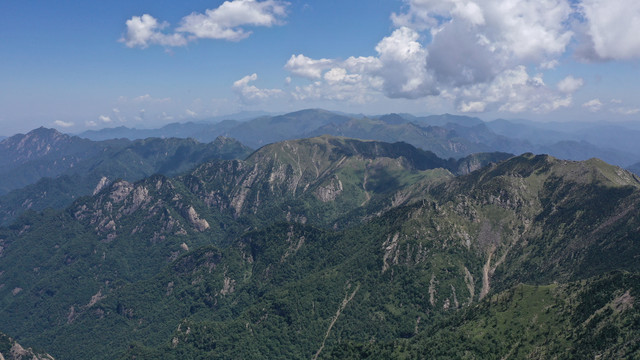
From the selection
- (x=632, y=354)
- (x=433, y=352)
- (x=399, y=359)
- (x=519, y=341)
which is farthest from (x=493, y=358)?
(x=632, y=354)

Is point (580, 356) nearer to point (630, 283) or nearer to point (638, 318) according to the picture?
point (638, 318)

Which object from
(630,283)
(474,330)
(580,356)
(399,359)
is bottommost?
(399,359)

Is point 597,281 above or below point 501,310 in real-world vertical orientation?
above

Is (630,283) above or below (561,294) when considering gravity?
above

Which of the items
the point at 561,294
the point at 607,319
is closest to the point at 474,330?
the point at 561,294

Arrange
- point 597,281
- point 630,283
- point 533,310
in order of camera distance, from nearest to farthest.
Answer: point 630,283
point 597,281
point 533,310

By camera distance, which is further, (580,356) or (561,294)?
(561,294)

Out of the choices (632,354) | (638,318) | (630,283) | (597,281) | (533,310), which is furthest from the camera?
(533,310)

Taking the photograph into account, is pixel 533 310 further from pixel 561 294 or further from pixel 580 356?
pixel 580 356

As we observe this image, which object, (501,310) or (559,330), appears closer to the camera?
(559,330)
